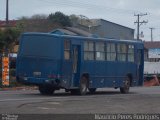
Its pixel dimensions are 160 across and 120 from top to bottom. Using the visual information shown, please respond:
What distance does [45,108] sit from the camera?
21.5 m

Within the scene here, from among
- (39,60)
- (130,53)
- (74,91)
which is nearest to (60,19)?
(130,53)

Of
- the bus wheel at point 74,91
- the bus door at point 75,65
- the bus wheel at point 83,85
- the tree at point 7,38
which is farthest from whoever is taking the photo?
the tree at point 7,38

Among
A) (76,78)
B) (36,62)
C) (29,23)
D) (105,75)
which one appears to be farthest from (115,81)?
(29,23)

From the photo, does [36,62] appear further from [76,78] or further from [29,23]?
[29,23]

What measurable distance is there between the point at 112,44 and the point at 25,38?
5.93 m

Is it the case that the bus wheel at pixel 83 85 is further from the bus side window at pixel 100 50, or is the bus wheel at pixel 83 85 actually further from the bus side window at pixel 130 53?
the bus side window at pixel 130 53

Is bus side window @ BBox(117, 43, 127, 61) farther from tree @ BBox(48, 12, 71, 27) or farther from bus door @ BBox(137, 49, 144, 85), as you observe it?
tree @ BBox(48, 12, 71, 27)

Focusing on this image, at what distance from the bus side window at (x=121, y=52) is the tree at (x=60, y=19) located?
201 ft

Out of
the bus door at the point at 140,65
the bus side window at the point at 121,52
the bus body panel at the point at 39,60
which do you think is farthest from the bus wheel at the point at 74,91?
the bus door at the point at 140,65

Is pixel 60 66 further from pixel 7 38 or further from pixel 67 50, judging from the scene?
pixel 7 38

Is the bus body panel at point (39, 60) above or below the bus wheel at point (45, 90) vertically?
above

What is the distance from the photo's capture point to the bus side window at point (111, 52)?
34719 mm

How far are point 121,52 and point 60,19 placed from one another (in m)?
63.7

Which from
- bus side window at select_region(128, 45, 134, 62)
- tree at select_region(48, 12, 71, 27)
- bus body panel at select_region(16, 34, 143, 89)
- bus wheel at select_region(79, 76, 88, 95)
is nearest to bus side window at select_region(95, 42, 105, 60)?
bus body panel at select_region(16, 34, 143, 89)
